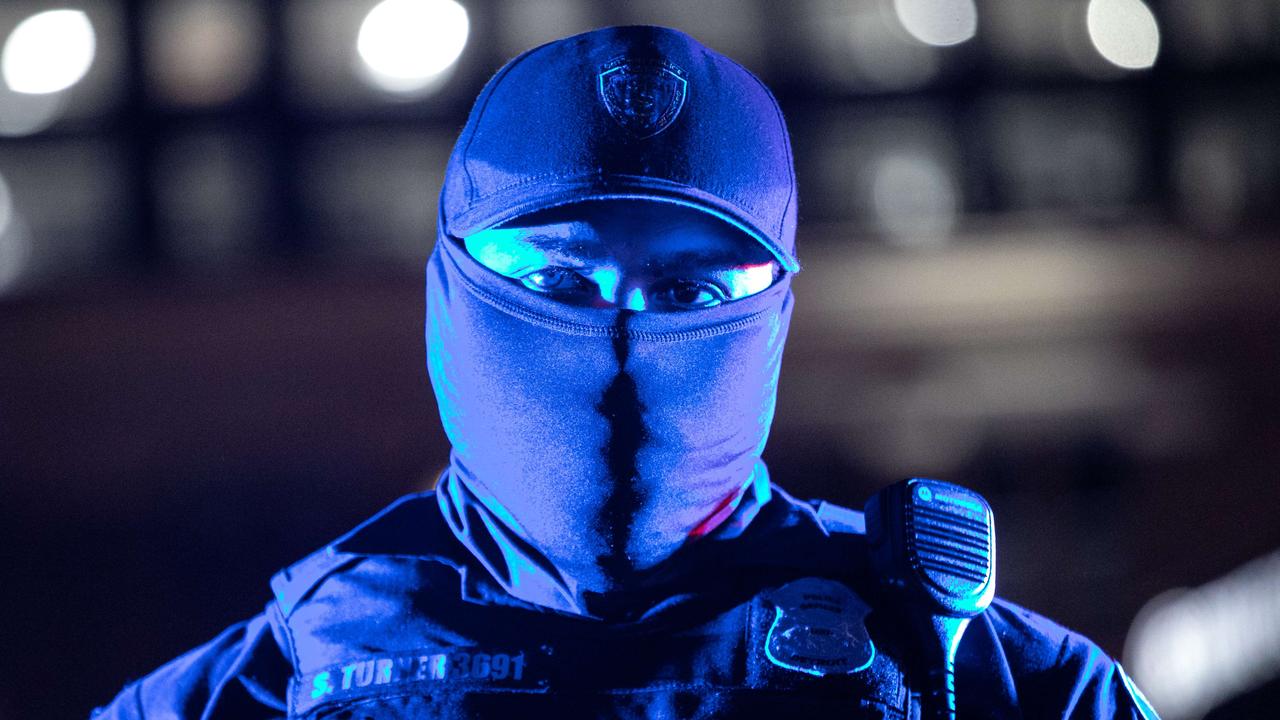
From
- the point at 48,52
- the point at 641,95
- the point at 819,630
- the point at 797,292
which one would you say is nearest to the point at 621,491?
the point at 819,630

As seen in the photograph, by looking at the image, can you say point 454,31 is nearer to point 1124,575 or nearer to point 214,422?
point 214,422

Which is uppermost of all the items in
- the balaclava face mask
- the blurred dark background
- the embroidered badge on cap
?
the embroidered badge on cap

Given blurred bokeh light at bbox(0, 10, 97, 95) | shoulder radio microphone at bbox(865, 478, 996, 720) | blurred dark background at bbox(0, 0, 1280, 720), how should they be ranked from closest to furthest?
shoulder radio microphone at bbox(865, 478, 996, 720) → blurred dark background at bbox(0, 0, 1280, 720) → blurred bokeh light at bbox(0, 10, 97, 95)

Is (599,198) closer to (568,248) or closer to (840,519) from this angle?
(568,248)

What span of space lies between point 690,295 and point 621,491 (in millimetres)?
242

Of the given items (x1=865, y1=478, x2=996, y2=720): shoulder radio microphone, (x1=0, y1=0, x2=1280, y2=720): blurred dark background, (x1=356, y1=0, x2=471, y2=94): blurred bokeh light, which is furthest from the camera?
(x1=356, y1=0, x2=471, y2=94): blurred bokeh light

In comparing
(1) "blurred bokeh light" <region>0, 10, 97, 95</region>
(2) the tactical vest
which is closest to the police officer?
(2) the tactical vest

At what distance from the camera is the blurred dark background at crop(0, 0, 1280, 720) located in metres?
2.59

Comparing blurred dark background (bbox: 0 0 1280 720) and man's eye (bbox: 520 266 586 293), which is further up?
man's eye (bbox: 520 266 586 293)

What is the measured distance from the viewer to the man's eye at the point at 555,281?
1.15m

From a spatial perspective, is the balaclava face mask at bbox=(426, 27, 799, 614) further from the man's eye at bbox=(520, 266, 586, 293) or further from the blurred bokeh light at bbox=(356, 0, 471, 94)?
the blurred bokeh light at bbox=(356, 0, 471, 94)

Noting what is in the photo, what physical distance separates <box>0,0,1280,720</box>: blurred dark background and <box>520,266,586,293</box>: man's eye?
3.15 ft

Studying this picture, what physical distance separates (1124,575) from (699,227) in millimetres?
2908

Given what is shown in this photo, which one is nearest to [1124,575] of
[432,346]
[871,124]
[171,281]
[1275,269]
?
[1275,269]
